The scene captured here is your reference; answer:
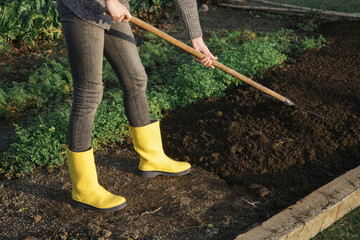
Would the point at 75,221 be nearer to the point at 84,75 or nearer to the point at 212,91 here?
the point at 84,75

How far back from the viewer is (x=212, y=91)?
16.0 feet

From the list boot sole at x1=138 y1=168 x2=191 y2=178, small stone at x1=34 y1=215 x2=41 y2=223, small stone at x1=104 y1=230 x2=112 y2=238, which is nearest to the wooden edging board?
small stone at x1=104 y1=230 x2=112 y2=238

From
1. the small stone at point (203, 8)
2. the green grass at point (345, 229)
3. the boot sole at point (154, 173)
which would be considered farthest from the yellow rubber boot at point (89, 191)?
the small stone at point (203, 8)

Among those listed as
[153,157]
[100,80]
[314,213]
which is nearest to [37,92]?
[153,157]

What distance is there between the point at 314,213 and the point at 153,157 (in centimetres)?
125

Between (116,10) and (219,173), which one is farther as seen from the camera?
(219,173)

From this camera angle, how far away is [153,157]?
3486mm

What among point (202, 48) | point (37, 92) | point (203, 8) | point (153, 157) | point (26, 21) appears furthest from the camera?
point (203, 8)

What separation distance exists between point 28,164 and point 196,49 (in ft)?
5.35

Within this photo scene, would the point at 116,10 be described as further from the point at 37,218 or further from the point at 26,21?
the point at 26,21

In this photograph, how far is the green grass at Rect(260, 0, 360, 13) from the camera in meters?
8.10

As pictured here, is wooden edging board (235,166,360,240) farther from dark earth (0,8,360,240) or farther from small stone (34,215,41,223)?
small stone (34,215,41,223)

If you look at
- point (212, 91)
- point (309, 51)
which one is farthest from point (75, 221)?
point (309, 51)

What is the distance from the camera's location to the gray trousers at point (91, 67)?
2676mm
